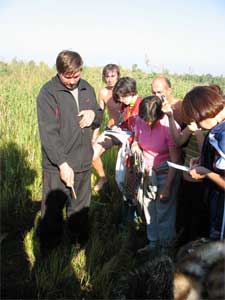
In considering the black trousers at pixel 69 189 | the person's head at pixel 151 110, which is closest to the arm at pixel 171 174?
the person's head at pixel 151 110

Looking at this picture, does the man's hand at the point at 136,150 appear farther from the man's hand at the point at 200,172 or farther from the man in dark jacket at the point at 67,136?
the man's hand at the point at 200,172

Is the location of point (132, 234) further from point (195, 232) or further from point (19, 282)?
point (19, 282)

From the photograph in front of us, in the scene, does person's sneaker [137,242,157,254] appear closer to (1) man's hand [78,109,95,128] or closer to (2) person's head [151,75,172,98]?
(1) man's hand [78,109,95,128]

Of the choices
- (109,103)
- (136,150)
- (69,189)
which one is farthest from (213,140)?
(109,103)

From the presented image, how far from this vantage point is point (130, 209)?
11.5ft

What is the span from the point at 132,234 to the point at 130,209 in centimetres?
27

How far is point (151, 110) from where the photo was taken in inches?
113

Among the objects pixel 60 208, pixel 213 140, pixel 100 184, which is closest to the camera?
pixel 213 140

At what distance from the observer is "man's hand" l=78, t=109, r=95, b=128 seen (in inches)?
111

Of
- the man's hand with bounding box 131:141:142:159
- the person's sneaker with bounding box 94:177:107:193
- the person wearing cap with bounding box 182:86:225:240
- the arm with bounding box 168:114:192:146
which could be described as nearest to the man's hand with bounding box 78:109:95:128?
the man's hand with bounding box 131:141:142:159

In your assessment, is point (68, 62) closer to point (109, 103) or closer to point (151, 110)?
point (151, 110)

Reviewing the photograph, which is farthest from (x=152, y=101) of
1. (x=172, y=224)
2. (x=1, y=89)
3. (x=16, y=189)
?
(x=1, y=89)

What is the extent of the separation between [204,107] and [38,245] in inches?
70.5

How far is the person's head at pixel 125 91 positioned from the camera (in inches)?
138
